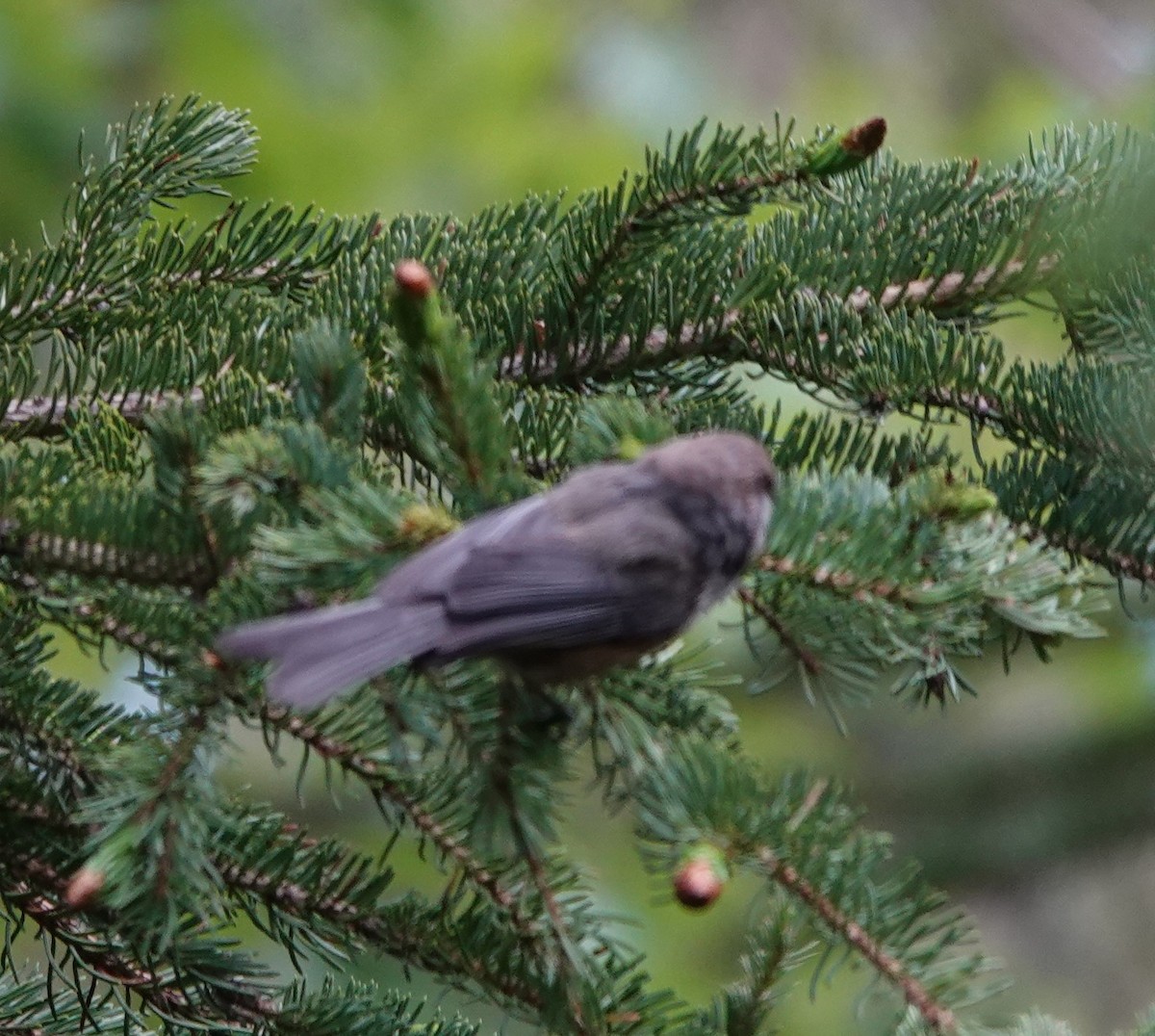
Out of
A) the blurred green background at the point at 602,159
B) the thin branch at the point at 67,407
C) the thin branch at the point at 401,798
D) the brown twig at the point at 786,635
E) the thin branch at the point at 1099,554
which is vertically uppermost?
the blurred green background at the point at 602,159

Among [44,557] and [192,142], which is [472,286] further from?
[44,557]

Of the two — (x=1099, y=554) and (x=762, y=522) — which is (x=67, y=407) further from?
(x=1099, y=554)

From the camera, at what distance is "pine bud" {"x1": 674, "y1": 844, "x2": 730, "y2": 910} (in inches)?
47.8

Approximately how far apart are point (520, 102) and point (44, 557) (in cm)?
305

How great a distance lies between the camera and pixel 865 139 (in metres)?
1.62

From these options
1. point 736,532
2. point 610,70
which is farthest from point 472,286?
point 610,70

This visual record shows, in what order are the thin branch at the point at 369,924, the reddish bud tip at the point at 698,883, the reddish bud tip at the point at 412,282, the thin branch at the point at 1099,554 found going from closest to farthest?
1. the reddish bud tip at the point at 698,883
2. the reddish bud tip at the point at 412,282
3. the thin branch at the point at 369,924
4. the thin branch at the point at 1099,554

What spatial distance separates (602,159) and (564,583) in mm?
2677

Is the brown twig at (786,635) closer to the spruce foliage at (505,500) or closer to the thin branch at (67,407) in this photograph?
the spruce foliage at (505,500)

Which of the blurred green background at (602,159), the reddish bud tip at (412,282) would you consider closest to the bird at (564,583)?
the reddish bud tip at (412,282)

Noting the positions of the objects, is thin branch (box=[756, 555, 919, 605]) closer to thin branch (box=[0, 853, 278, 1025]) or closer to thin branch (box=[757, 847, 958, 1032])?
thin branch (box=[757, 847, 958, 1032])

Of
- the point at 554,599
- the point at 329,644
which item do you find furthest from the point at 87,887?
the point at 554,599

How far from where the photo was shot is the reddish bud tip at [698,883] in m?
1.21

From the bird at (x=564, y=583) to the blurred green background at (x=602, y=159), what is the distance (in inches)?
72.2
